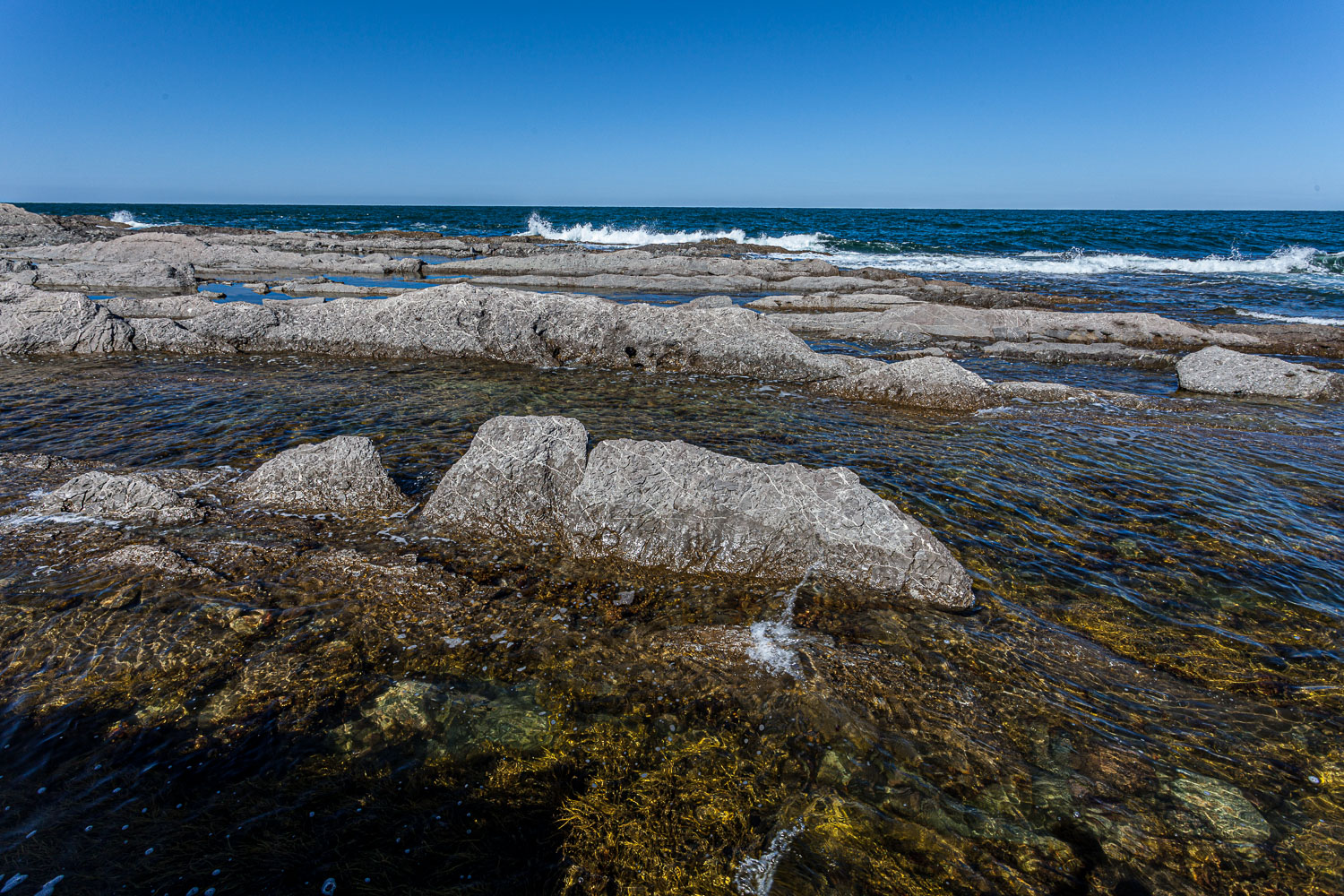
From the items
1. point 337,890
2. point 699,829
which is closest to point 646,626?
point 699,829

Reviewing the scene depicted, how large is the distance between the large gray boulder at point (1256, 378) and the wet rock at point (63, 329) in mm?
23990

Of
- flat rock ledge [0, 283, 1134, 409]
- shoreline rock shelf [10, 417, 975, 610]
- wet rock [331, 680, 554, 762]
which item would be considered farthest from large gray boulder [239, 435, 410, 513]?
flat rock ledge [0, 283, 1134, 409]

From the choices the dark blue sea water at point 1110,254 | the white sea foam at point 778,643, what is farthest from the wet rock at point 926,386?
the dark blue sea water at point 1110,254

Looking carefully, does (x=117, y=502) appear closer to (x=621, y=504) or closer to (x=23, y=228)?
(x=621, y=504)

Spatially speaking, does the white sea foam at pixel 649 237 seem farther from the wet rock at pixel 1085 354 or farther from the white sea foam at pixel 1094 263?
the wet rock at pixel 1085 354

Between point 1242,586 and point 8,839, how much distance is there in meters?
9.05

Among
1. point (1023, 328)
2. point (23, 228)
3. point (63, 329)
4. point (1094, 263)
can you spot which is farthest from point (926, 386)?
point (23, 228)

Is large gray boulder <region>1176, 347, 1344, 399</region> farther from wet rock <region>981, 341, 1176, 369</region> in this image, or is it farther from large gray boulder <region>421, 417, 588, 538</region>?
large gray boulder <region>421, 417, 588, 538</region>

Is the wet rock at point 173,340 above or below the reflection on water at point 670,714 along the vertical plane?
above

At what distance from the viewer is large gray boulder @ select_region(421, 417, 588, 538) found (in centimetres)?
646

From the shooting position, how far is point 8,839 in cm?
304

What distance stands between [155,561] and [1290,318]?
32.1 m

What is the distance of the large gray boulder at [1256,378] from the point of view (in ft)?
41.2

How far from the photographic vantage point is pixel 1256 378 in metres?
12.9
